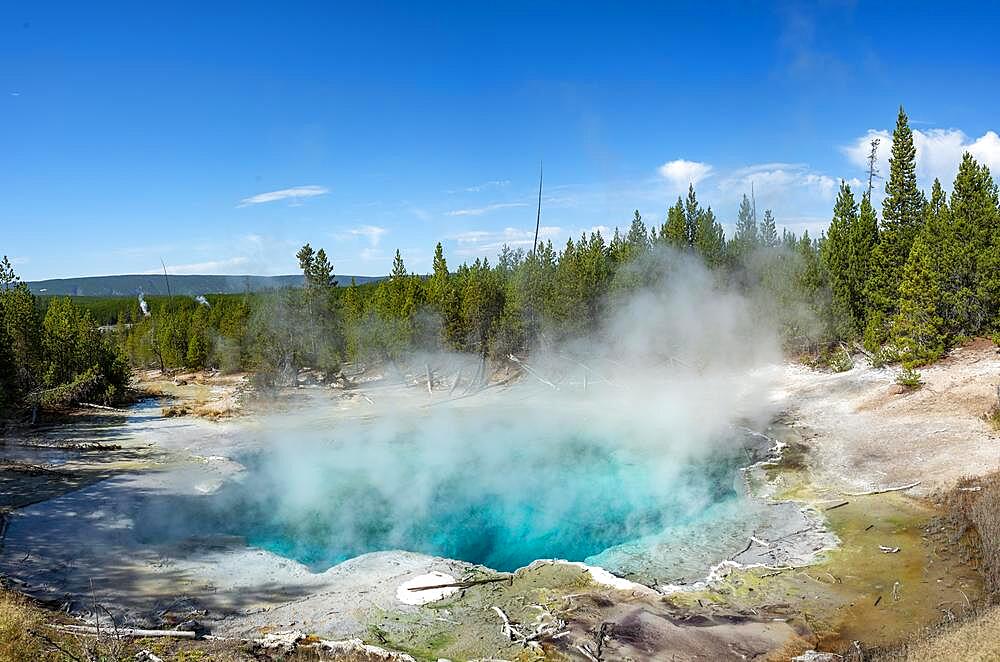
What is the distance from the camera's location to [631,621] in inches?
355

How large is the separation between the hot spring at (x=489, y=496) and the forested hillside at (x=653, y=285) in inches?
344

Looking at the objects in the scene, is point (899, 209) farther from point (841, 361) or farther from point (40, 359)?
point (40, 359)

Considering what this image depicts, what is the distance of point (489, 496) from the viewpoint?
53.9ft

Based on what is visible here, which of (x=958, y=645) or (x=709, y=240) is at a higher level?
(x=709, y=240)

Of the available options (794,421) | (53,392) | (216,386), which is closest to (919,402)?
(794,421)

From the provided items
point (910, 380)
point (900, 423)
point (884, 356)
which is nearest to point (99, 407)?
point (900, 423)

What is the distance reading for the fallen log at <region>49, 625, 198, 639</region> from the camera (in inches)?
326

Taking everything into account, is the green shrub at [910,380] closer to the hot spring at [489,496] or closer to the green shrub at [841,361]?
the green shrub at [841,361]

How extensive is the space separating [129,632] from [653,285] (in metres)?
28.9

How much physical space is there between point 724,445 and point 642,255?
54.1 ft

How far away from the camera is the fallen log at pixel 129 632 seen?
8.29 m

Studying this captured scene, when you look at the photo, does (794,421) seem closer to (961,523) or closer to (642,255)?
(961,523)

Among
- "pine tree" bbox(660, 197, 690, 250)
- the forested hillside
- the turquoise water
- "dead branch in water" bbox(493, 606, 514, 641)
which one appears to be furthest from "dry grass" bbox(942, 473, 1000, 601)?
"pine tree" bbox(660, 197, 690, 250)

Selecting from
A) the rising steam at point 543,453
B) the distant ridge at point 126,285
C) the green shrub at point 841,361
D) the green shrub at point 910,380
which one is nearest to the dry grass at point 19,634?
the rising steam at point 543,453
